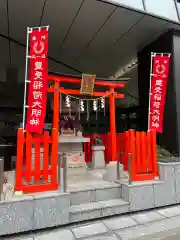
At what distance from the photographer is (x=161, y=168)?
5.69 metres

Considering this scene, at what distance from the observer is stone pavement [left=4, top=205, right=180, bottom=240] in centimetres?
388

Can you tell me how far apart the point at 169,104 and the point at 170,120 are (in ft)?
2.19

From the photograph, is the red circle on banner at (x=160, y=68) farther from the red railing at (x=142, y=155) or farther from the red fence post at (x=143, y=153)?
the red fence post at (x=143, y=153)

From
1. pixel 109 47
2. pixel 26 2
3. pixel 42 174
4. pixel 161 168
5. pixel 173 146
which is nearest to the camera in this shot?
pixel 42 174

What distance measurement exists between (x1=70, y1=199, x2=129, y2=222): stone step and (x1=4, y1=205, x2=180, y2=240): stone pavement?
0.13 meters

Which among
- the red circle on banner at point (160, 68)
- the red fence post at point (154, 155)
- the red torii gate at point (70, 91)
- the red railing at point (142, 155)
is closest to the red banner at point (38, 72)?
the red torii gate at point (70, 91)

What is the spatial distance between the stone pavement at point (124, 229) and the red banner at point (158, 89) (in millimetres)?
3426

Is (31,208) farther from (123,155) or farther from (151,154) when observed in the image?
(123,155)

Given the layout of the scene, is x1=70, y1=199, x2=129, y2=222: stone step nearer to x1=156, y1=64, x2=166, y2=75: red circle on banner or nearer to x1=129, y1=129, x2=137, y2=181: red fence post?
x1=129, y1=129, x2=137, y2=181: red fence post

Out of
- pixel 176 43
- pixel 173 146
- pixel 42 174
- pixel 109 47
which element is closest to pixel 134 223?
pixel 42 174

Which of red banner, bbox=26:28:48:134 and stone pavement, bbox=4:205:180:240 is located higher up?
red banner, bbox=26:28:48:134

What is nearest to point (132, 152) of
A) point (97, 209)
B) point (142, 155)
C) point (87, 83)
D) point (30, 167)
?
point (142, 155)

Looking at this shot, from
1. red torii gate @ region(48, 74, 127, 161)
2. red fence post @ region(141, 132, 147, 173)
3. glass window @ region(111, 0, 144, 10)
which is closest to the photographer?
red fence post @ region(141, 132, 147, 173)

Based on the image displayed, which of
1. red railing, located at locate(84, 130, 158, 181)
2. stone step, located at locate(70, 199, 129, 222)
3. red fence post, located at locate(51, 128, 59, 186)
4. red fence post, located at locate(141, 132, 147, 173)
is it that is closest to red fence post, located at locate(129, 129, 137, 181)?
red railing, located at locate(84, 130, 158, 181)
